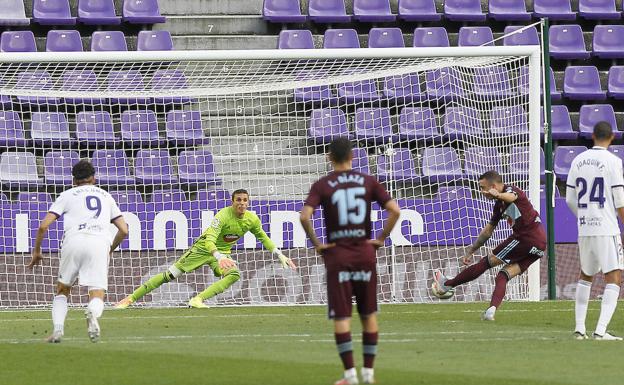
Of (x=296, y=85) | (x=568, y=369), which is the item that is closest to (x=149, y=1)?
(x=296, y=85)

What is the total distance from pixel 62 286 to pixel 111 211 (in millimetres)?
880

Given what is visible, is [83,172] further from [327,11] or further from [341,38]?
[327,11]

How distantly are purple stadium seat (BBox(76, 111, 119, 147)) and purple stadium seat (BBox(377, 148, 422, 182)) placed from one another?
4222 mm

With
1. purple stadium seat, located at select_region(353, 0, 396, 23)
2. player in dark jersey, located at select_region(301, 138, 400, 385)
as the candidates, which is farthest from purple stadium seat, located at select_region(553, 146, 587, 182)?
player in dark jersey, located at select_region(301, 138, 400, 385)

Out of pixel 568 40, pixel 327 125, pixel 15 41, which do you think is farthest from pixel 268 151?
pixel 568 40

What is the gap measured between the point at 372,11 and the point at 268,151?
17.9 feet

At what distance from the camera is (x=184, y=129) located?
Result: 69.5 ft

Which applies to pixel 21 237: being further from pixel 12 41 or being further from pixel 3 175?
pixel 12 41

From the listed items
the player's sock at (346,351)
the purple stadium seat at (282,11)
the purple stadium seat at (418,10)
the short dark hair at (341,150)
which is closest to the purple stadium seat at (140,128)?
the purple stadium seat at (282,11)

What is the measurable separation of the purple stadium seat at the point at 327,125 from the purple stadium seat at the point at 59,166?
3798 millimetres

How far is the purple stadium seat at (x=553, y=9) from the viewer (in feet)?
87.7

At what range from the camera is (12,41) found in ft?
76.9

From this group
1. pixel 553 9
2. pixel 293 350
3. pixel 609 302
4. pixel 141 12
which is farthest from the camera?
pixel 553 9

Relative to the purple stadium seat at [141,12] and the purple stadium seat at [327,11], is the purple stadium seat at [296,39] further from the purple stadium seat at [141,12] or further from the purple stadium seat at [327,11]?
the purple stadium seat at [141,12]
